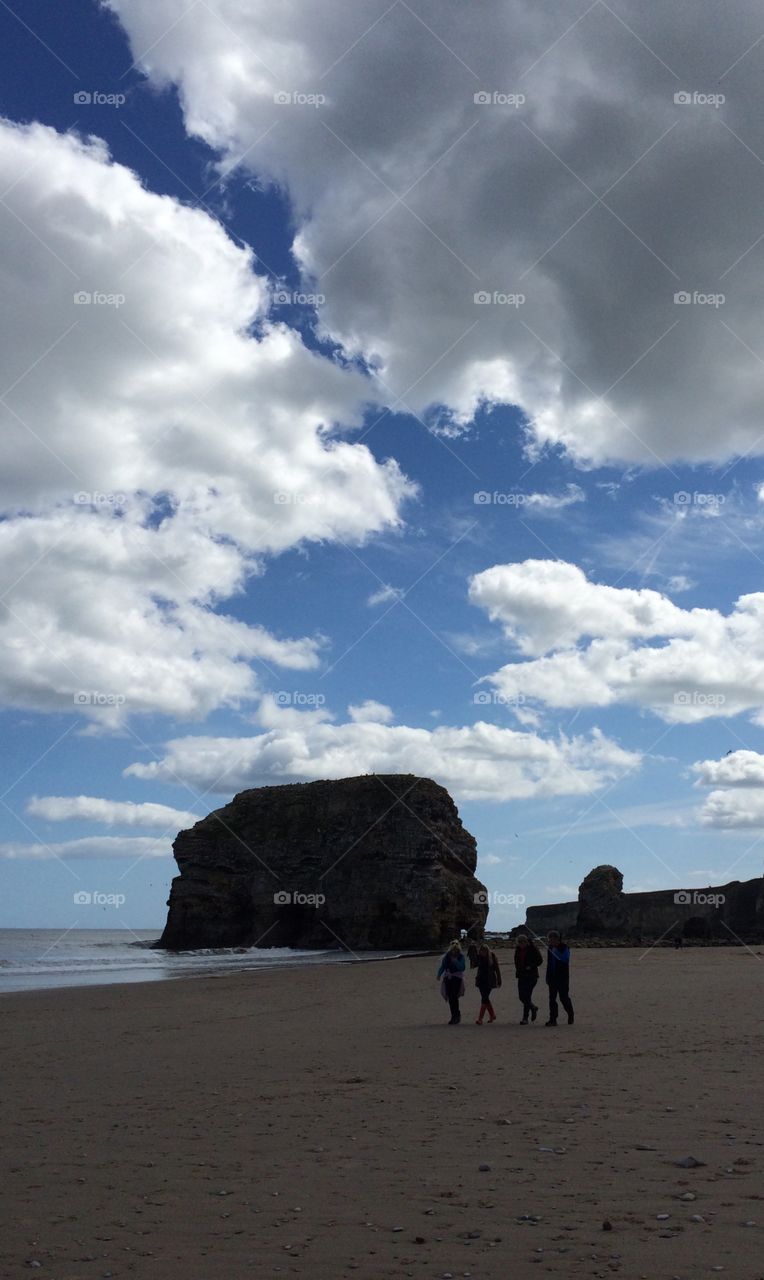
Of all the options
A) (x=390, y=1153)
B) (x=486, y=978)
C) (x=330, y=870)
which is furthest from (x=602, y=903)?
(x=390, y=1153)

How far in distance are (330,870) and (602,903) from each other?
75.8 feet

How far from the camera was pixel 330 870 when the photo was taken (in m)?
74.9

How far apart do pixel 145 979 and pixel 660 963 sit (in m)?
18.9

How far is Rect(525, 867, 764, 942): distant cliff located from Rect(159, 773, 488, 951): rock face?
39.5 ft

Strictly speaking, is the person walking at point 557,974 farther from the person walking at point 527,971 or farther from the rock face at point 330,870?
the rock face at point 330,870

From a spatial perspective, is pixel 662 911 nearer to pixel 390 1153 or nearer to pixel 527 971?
pixel 527 971

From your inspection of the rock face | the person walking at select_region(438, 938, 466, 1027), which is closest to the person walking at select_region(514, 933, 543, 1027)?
the person walking at select_region(438, 938, 466, 1027)

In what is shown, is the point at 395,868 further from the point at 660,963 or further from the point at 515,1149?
the point at 515,1149

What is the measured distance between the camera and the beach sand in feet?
17.2

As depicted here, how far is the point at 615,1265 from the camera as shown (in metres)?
4.92

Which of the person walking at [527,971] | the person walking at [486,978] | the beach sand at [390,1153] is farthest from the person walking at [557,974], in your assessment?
the person walking at [486,978]

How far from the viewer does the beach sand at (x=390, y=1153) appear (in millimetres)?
5238

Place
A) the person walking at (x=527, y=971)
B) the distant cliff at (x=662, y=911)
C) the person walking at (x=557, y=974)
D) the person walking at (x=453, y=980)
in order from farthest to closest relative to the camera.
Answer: the distant cliff at (x=662, y=911) < the person walking at (x=453, y=980) < the person walking at (x=527, y=971) < the person walking at (x=557, y=974)

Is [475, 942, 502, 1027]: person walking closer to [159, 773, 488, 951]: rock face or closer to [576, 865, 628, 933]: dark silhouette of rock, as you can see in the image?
[159, 773, 488, 951]: rock face
